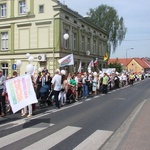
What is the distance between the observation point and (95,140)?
23.9 ft

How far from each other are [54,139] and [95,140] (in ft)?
3.34

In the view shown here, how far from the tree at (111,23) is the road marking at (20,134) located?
175 feet

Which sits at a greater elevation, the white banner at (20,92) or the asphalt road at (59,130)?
the white banner at (20,92)

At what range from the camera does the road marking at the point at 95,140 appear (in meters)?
6.63

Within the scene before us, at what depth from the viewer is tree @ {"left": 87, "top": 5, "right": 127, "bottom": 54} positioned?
203 ft

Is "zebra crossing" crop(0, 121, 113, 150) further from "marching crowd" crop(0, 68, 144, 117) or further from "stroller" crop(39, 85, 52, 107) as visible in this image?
"stroller" crop(39, 85, 52, 107)

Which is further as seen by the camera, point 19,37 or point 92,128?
point 19,37

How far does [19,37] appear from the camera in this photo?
36.5 m

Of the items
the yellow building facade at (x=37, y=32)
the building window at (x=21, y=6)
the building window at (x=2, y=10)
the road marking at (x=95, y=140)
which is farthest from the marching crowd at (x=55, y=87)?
the building window at (x=2, y=10)

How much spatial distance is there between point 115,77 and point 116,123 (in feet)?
69.8

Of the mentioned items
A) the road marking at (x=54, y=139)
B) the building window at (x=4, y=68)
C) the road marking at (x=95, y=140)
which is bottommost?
the road marking at (x=95, y=140)

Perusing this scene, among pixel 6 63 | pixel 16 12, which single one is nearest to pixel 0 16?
pixel 16 12

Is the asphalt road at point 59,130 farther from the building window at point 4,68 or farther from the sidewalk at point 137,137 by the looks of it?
the building window at point 4,68

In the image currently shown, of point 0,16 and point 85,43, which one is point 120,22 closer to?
point 85,43
